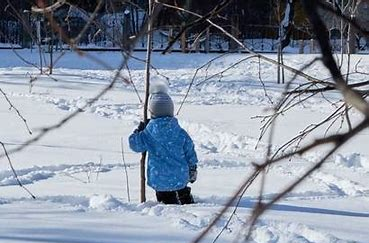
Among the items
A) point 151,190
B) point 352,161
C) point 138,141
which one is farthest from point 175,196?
point 352,161

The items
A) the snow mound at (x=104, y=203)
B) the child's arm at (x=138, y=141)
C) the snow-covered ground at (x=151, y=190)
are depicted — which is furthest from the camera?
the child's arm at (x=138, y=141)

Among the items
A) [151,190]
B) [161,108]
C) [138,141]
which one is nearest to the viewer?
[138,141]

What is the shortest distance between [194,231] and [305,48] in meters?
25.8

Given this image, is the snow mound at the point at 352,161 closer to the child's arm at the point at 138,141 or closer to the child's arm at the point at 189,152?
the child's arm at the point at 189,152

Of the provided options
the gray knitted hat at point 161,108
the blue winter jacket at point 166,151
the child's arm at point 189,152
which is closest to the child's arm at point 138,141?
the blue winter jacket at point 166,151

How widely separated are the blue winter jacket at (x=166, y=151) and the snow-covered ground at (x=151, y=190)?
0.79ft

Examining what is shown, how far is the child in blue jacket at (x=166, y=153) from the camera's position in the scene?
6.04 meters

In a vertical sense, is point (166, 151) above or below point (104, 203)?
above

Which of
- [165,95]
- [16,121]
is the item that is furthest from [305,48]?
[165,95]

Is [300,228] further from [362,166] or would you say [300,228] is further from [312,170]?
[312,170]

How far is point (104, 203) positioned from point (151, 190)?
1323 millimetres

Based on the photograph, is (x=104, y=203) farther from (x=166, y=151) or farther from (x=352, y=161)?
(x=352, y=161)

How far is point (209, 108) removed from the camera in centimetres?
1333

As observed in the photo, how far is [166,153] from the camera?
6047 millimetres
